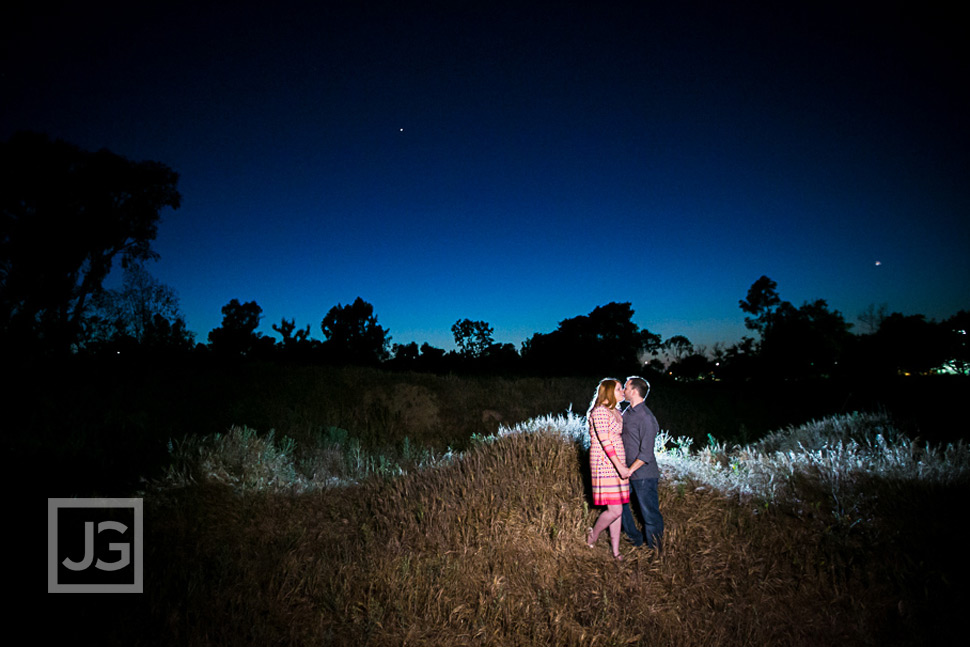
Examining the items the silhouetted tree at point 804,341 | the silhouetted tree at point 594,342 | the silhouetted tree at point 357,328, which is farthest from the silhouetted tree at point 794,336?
the silhouetted tree at point 357,328

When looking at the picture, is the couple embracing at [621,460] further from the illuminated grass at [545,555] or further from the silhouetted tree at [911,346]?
the silhouetted tree at [911,346]

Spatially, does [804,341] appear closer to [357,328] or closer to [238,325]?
[357,328]

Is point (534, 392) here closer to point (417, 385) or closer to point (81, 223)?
point (417, 385)

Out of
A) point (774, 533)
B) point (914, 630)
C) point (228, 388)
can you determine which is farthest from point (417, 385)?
point (914, 630)

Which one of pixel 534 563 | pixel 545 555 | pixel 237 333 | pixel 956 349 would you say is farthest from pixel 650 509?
pixel 956 349

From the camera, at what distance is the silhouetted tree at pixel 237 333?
25602mm

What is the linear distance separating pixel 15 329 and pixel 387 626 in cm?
1617

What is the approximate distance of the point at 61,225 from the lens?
16219mm

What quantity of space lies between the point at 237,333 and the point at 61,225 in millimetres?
16220

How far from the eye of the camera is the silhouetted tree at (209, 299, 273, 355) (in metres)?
25.6

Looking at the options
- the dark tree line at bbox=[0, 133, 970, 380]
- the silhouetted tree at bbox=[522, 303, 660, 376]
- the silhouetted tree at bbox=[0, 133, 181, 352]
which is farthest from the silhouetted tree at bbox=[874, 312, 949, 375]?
the silhouetted tree at bbox=[0, 133, 181, 352]

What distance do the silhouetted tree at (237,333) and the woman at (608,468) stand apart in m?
19.7

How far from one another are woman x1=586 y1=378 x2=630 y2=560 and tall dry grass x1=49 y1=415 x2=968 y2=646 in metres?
0.30

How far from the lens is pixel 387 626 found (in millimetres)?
3068
